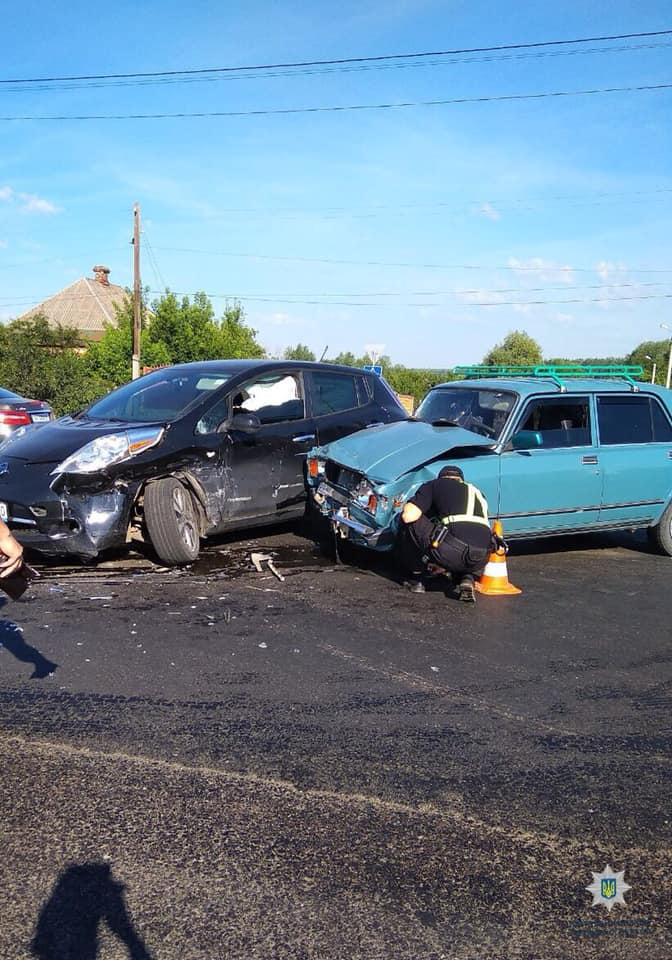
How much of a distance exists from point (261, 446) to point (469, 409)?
2054mm

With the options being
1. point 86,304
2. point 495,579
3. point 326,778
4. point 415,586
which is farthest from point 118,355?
point 326,778

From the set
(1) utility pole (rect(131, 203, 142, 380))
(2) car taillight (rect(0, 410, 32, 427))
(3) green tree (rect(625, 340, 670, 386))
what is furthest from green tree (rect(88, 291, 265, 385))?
(3) green tree (rect(625, 340, 670, 386))

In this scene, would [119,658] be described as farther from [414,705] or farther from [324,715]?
[414,705]

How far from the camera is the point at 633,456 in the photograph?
7.71 metres

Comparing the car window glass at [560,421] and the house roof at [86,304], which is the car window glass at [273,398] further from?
the house roof at [86,304]

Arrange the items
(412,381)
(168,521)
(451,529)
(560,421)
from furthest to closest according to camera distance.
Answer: (412,381) → (560,421) → (168,521) → (451,529)

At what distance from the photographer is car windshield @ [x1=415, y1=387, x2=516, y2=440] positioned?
7395mm

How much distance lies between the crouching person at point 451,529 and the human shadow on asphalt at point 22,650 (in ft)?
9.11

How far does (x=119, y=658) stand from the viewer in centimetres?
472

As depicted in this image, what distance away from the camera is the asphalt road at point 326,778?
8.30 feet

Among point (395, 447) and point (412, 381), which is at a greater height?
point (412, 381)

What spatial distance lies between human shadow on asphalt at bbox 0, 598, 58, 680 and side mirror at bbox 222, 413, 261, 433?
8.53ft

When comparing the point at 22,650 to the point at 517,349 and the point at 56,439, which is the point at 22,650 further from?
the point at 517,349

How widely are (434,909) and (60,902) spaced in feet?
3.91
